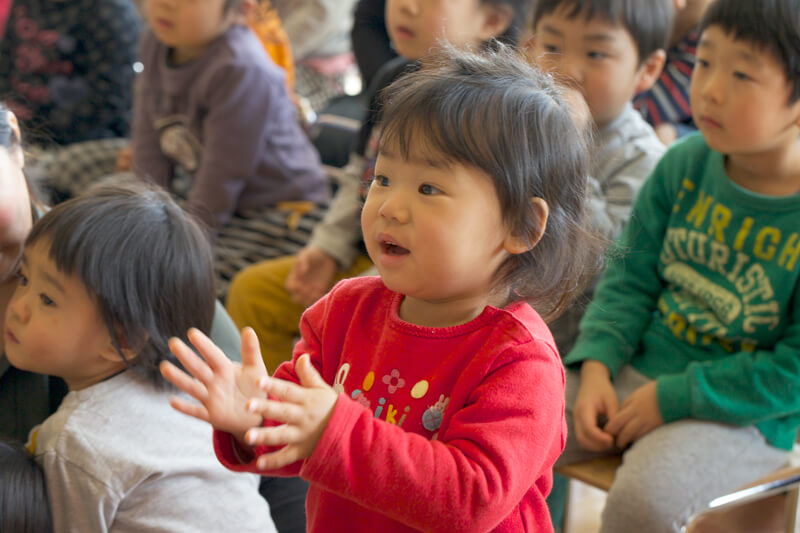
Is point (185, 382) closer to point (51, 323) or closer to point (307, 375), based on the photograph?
point (307, 375)

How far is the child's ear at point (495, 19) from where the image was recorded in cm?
185

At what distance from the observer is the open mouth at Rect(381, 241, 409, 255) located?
81 centimetres

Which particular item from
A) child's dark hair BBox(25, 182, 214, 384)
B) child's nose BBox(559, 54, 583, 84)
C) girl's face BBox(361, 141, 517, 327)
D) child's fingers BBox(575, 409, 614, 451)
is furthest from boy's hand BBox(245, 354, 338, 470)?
child's nose BBox(559, 54, 583, 84)

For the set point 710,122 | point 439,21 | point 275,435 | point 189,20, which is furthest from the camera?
point 189,20

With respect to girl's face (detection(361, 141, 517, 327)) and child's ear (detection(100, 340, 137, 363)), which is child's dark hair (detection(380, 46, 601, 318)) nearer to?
girl's face (detection(361, 141, 517, 327))

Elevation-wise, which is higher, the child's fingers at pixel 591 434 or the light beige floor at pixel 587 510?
the child's fingers at pixel 591 434

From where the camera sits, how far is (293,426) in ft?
2.23

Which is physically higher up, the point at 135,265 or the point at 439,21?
the point at 439,21

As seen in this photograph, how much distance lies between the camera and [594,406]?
52.5 inches

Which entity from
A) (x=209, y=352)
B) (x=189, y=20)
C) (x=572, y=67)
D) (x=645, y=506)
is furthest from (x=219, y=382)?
(x=189, y=20)

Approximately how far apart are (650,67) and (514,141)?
924 mm

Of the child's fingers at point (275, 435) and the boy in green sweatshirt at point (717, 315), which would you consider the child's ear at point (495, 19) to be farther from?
the child's fingers at point (275, 435)

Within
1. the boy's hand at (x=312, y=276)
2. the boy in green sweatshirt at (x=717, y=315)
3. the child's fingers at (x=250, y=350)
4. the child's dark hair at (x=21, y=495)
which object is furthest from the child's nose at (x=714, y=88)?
the child's dark hair at (x=21, y=495)

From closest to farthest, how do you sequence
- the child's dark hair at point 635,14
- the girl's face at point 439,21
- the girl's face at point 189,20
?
the child's dark hair at point 635,14 → the girl's face at point 439,21 → the girl's face at point 189,20
